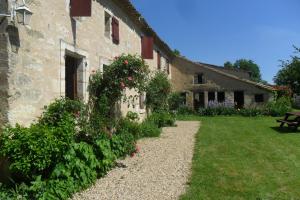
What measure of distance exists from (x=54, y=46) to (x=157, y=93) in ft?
30.1

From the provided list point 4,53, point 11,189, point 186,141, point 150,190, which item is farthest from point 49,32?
point 186,141

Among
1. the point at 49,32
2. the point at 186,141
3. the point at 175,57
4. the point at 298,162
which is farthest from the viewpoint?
the point at 175,57

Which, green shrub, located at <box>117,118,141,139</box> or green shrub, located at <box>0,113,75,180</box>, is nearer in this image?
Result: green shrub, located at <box>0,113,75,180</box>

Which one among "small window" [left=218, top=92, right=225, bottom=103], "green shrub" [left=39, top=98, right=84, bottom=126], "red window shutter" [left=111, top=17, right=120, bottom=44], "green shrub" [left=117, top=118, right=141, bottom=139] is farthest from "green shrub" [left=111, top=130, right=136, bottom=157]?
"small window" [left=218, top=92, right=225, bottom=103]

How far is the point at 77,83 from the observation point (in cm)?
879

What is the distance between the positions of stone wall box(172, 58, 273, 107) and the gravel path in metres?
17.3

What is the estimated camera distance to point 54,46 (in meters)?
7.32

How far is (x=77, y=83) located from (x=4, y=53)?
10.3ft

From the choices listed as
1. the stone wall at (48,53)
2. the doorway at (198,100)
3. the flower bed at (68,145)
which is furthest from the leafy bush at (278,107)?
the flower bed at (68,145)

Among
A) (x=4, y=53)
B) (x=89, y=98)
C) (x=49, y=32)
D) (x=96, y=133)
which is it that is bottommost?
(x=96, y=133)

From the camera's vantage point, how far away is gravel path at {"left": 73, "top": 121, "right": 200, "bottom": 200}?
19.4 feet

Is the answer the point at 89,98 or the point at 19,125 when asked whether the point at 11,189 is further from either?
the point at 89,98

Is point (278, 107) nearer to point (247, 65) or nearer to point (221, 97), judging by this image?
point (221, 97)

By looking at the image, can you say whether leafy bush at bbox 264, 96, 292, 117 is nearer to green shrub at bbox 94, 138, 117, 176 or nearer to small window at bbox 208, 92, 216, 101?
small window at bbox 208, 92, 216, 101
